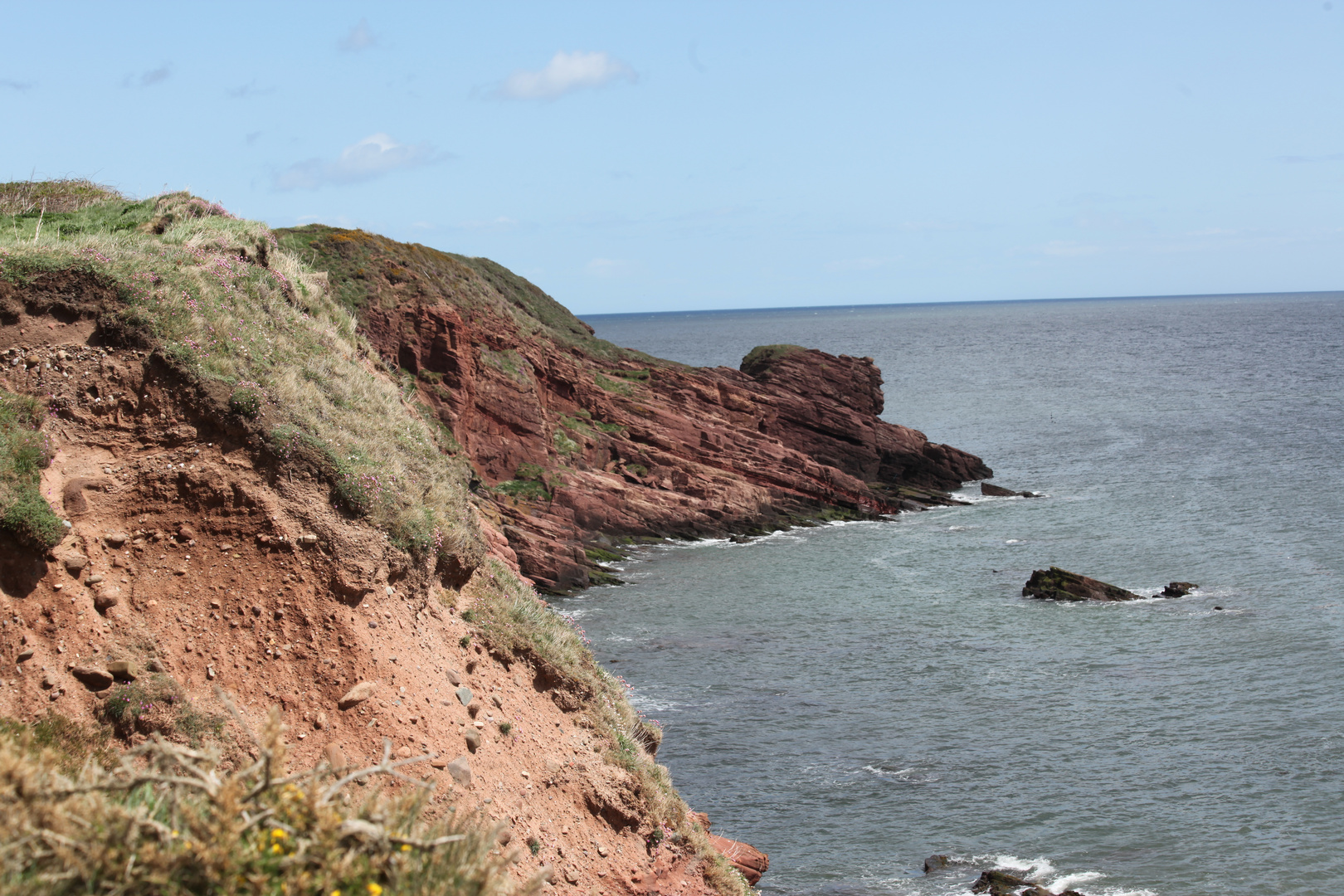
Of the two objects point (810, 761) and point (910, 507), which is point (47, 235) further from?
point (910, 507)

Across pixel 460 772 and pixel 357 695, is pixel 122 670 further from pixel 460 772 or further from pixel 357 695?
pixel 460 772

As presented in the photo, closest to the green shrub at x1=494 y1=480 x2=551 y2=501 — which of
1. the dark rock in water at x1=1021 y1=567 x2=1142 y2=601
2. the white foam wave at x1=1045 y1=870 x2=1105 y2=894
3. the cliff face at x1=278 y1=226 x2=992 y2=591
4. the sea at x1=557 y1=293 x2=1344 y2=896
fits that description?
the cliff face at x1=278 y1=226 x2=992 y2=591

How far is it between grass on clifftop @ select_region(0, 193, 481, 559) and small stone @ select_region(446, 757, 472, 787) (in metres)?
2.75

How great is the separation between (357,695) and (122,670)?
2266 millimetres

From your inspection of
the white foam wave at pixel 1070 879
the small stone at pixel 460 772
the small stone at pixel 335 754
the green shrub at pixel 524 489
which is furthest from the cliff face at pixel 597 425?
the small stone at pixel 335 754

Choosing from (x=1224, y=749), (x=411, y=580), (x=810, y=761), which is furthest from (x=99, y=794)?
(x=1224, y=749)

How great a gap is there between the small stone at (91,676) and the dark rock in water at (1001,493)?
180 ft

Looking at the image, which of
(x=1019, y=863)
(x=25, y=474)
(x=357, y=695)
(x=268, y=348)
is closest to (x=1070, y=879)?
(x=1019, y=863)

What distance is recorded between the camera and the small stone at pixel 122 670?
9.81 metres

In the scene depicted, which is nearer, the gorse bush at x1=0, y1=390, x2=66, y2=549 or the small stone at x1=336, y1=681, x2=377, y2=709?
the gorse bush at x1=0, y1=390, x2=66, y2=549

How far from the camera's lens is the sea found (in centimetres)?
2058

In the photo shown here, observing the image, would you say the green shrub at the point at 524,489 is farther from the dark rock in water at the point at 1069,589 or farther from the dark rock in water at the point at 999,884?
the dark rock in water at the point at 999,884

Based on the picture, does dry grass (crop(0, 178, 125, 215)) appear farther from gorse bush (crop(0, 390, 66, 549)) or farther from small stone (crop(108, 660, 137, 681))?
small stone (crop(108, 660, 137, 681))

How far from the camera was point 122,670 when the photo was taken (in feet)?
32.2
